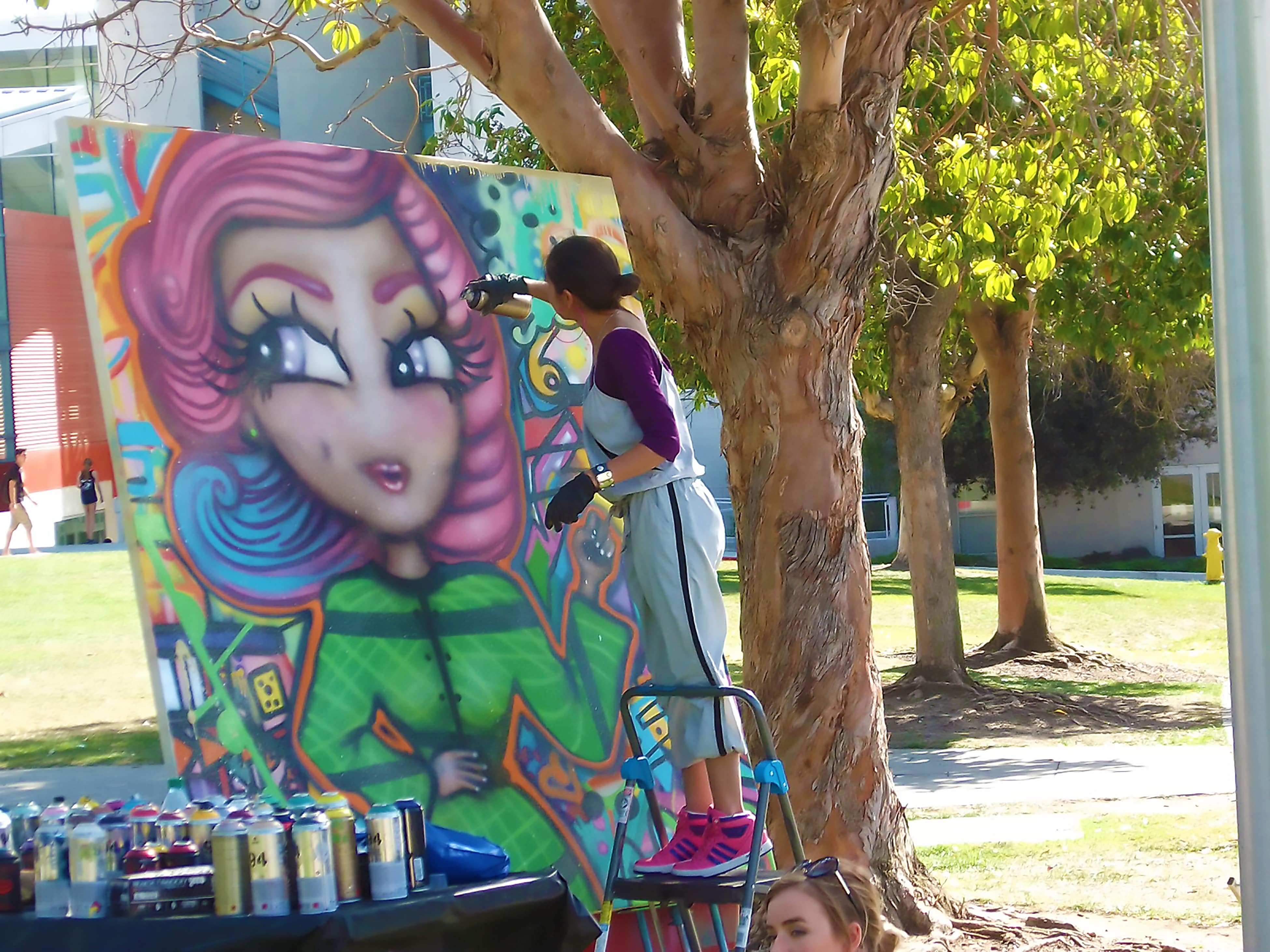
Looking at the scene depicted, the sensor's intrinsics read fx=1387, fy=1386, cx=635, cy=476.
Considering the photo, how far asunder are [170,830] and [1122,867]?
529 centimetres

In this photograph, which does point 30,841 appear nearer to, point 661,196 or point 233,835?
point 233,835

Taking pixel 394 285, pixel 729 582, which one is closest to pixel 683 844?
pixel 394 285

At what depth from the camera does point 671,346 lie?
12.2 metres

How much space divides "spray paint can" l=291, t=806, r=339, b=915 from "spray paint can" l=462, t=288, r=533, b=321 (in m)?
2.22

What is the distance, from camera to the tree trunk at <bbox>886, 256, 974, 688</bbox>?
42.2 feet

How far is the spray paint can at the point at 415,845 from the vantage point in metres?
2.85

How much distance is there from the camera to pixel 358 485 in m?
4.41

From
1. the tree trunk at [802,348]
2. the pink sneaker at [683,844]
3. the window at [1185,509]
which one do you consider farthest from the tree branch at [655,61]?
the window at [1185,509]

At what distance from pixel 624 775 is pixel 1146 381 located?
16.6 metres

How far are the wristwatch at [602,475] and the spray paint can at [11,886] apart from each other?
62.2 inches

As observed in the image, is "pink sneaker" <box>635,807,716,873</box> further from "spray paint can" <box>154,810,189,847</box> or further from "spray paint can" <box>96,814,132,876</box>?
"spray paint can" <box>96,814,132,876</box>

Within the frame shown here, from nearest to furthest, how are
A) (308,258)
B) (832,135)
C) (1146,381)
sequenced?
1. (308,258)
2. (832,135)
3. (1146,381)

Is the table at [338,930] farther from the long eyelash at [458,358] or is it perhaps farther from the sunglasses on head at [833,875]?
the long eyelash at [458,358]

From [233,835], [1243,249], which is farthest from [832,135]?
[233,835]
